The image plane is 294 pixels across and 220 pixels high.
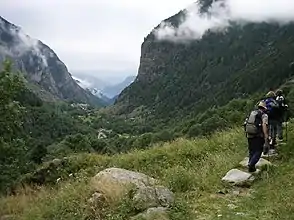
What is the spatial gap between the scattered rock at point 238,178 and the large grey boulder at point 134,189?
1963 millimetres

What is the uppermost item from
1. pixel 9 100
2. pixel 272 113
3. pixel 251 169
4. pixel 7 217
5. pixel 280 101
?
pixel 9 100

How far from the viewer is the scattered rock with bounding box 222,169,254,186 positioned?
40.4 ft

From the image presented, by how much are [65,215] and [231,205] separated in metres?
3.65

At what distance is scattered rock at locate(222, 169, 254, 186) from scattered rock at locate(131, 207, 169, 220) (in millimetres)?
2948

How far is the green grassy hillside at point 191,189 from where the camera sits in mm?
10062

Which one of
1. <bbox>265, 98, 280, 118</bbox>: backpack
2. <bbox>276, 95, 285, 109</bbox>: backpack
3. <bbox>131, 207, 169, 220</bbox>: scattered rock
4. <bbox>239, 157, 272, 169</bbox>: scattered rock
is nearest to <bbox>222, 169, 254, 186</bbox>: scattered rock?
<bbox>239, 157, 272, 169</bbox>: scattered rock

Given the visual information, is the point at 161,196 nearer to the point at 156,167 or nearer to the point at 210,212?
the point at 210,212

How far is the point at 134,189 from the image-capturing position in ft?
35.2

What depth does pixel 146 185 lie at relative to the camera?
11.3 m

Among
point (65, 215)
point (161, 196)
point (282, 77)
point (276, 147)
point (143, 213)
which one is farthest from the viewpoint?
point (282, 77)

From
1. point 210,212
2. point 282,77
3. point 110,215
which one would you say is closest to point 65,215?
point 110,215

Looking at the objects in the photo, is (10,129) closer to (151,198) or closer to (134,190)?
(134,190)

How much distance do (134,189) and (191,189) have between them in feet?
6.28

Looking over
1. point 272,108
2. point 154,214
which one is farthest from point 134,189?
point 272,108
